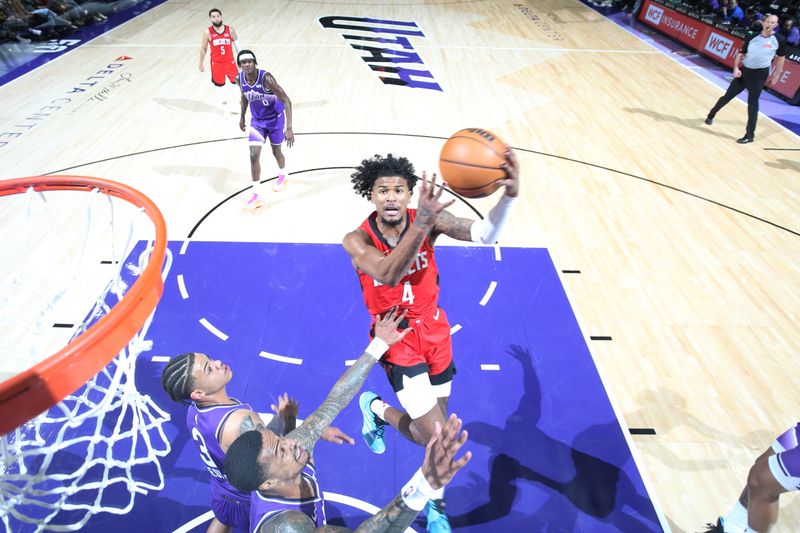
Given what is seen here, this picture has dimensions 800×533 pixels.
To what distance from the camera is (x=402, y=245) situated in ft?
7.99

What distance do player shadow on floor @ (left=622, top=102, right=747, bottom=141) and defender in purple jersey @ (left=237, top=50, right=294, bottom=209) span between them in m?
6.15

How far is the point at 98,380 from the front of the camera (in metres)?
3.41

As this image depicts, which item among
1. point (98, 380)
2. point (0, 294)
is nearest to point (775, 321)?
point (98, 380)

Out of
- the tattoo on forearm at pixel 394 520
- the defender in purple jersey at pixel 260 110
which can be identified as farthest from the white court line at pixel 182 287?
the tattoo on forearm at pixel 394 520

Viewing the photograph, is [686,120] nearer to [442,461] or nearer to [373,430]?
[373,430]

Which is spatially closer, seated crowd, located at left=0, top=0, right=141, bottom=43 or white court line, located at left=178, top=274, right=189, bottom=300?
white court line, located at left=178, top=274, right=189, bottom=300

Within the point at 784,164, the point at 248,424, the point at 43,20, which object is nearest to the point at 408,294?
the point at 248,424

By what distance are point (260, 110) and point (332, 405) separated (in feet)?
13.8

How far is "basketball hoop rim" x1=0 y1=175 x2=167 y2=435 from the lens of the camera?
165cm

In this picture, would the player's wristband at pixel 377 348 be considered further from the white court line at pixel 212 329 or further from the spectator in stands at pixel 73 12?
the spectator in stands at pixel 73 12

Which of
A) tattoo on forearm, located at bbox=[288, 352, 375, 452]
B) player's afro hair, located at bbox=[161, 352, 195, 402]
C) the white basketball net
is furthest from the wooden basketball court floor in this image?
player's afro hair, located at bbox=[161, 352, 195, 402]

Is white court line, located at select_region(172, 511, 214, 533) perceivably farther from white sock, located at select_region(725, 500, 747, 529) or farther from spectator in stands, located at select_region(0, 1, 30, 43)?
spectator in stands, located at select_region(0, 1, 30, 43)

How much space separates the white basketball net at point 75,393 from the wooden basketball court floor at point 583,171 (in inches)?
38.8

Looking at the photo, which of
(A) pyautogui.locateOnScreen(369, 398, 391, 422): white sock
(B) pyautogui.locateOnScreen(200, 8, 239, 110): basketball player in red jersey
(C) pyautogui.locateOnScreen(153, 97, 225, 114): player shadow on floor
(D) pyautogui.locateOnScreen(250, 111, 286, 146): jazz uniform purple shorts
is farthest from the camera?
(C) pyautogui.locateOnScreen(153, 97, 225, 114): player shadow on floor
